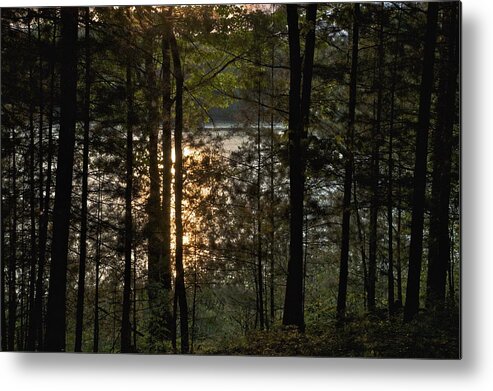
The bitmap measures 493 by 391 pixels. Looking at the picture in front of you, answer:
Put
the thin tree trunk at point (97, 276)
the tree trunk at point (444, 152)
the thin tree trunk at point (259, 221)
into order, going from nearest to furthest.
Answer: the tree trunk at point (444, 152), the thin tree trunk at point (259, 221), the thin tree trunk at point (97, 276)

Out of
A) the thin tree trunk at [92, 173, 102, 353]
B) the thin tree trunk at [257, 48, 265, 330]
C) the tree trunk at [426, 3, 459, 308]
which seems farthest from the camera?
the thin tree trunk at [92, 173, 102, 353]

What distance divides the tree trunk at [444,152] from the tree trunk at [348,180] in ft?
1.60

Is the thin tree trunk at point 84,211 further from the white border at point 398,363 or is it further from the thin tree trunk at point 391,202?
the thin tree trunk at point 391,202

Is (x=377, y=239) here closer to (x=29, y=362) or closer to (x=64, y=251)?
(x=64, y=251)

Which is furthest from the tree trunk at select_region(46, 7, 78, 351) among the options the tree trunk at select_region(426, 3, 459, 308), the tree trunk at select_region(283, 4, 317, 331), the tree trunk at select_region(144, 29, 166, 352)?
the tree trunk at select_region(426, 3, 459, 308)

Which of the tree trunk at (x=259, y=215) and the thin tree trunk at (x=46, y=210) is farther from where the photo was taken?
the thin tree trunk at (x=46, y=210)

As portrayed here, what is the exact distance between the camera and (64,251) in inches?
201

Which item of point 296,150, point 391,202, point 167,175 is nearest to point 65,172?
point 167,175

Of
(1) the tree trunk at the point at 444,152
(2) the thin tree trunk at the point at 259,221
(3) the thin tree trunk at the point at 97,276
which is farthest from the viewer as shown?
(3) the thin tree trunk at the point at 97,276

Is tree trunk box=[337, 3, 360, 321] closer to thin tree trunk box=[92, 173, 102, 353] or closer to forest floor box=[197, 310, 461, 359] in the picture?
forest floor box=[197, 310, 461, 359]

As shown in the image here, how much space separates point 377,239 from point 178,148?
1.31 meters

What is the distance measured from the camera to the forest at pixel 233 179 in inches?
193

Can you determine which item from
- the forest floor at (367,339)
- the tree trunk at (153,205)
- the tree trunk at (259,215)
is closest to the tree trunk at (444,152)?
the forest floor at (367,339)

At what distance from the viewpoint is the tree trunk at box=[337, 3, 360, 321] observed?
4.91 m
